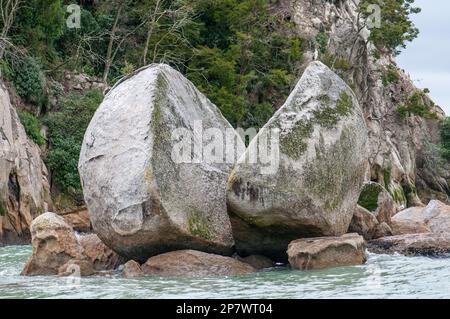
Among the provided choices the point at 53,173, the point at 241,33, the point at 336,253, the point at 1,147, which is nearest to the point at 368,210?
the point at 336,253

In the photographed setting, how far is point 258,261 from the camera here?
43.0 feet

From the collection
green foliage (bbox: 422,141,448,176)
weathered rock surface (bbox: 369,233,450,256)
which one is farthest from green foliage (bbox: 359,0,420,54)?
weathered rock surface (bbox: 369,233,450,256)

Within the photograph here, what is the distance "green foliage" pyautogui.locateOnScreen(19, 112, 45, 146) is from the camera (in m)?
25.3

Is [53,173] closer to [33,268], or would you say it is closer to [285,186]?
[33,268]

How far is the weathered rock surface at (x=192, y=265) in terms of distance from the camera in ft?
39.7

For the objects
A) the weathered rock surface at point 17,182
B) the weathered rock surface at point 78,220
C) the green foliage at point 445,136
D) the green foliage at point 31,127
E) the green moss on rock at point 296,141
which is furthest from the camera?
the green foliage at point 445,136

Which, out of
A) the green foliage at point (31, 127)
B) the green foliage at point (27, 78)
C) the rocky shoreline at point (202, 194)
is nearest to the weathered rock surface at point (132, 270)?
the rocky shoreline at point (202, 194)

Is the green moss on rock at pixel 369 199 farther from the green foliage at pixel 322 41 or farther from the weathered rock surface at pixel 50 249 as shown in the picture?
the green foliage at pixel 322 41

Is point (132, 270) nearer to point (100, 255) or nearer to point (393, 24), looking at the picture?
point (100, 255)

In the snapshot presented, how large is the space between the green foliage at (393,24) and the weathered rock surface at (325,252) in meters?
26.9

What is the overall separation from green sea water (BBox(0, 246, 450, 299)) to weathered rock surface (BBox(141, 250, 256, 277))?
0.41 meters

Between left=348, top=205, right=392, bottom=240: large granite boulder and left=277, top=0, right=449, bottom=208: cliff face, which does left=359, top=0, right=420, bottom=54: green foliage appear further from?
left=348, top=205, right=392, bottom=240: large granite boulder

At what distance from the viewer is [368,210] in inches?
675

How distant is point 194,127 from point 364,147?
9.73 ft
